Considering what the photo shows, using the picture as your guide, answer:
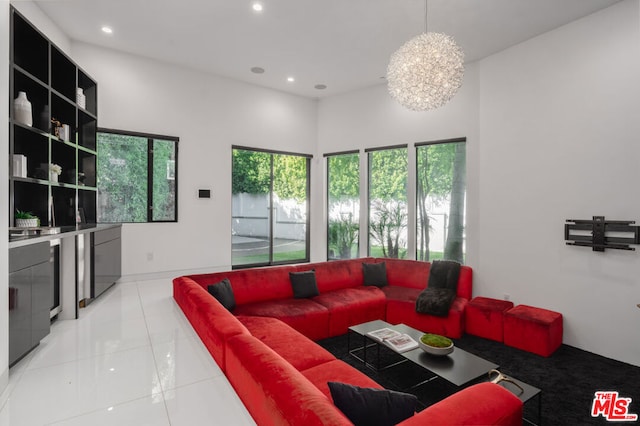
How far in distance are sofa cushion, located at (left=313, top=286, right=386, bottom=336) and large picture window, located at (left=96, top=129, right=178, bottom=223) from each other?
350 cm

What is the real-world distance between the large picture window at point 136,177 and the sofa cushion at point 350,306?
3.50 m

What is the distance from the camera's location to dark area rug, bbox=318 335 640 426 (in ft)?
8.27

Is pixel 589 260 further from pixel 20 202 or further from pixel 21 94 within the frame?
pixel 20 202

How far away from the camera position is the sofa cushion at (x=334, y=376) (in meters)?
2.04

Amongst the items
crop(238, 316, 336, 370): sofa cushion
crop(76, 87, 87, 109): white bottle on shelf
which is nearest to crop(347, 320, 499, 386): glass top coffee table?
crop(238, 316, 336, 370): sofa cushion

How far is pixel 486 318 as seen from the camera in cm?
393

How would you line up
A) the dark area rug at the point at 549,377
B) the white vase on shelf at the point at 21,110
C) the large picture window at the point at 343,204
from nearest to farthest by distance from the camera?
1. the dark area rug at the point at 549,377
2. the white vase on shelf at the point at 21,110
3. the large picture window at the point at 343,204

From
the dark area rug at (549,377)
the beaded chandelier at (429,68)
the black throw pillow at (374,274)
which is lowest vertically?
the dark area rug at (549,377)

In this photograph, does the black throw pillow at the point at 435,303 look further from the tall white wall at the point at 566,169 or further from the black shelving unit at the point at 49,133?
the black shelving unit at the point at 49,133

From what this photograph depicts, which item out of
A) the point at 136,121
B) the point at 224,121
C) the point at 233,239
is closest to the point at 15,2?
the point at 136,121

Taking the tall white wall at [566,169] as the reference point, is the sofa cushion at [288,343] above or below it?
below

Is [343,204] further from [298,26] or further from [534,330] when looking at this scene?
[534,330]

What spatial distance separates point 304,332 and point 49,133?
12.5 ft

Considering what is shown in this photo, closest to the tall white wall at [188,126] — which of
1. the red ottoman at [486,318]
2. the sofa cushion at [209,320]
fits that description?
the sofa cushion at [209,320]
